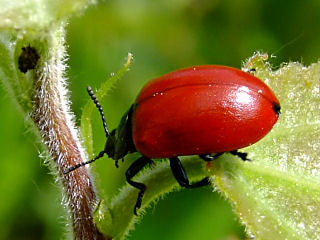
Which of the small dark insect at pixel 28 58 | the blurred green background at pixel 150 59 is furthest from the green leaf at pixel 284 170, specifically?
the blurred green background at pixel 150 59

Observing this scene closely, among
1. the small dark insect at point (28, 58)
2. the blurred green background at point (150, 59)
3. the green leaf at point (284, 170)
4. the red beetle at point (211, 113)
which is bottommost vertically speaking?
the blurred green background at point (150, 59)

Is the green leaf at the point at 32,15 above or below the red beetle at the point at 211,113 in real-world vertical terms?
above

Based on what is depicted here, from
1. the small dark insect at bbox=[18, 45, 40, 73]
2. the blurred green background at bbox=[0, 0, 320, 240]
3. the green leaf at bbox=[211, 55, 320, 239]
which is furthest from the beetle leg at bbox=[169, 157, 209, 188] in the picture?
the blurred green background at bbox=[0, 0, 320, 240]

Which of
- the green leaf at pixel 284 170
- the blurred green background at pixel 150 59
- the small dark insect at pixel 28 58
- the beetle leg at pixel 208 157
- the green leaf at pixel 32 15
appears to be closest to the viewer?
the green leaf at pixel 32 15

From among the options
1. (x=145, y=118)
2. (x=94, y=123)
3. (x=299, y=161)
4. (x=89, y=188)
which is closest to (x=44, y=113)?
(x=89, y=188)

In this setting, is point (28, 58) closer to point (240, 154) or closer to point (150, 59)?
point (240, 154)

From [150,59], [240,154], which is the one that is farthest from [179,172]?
[150,59]

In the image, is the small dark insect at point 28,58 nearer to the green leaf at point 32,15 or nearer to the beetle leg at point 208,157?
the green leaf at point 32,15
